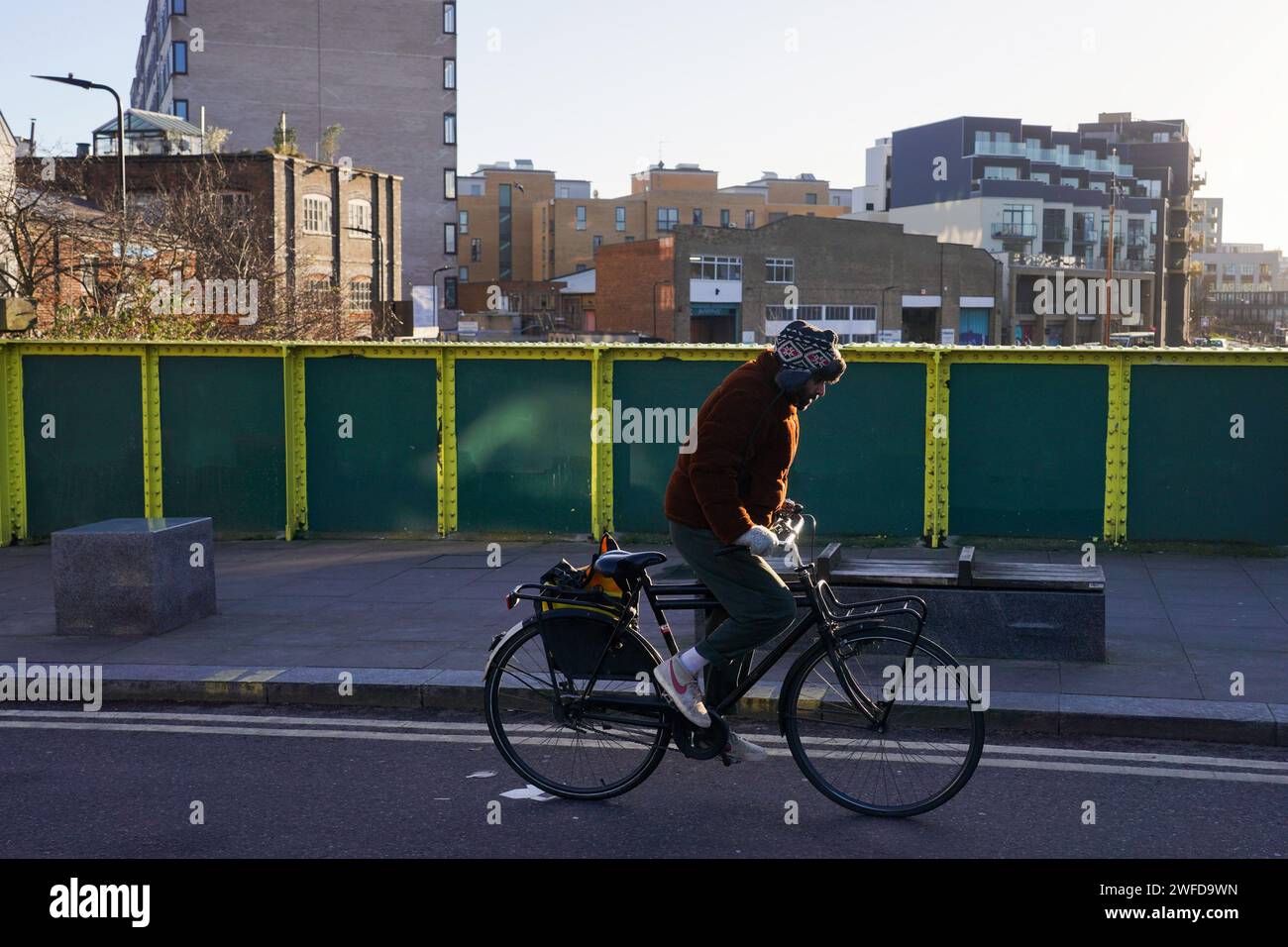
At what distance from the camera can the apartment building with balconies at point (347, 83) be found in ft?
250

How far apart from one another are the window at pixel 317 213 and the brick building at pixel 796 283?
33.0 meters

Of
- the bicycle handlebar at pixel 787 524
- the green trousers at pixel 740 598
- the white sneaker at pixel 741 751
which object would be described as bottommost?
the white sneaker at pixel 741 751

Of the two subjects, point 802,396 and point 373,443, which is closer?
point 802,396

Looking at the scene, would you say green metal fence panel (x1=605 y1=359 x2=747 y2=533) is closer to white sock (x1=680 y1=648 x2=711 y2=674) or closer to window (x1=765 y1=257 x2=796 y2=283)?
white sock (x1=680 y1=648 x2=711 y2=674)

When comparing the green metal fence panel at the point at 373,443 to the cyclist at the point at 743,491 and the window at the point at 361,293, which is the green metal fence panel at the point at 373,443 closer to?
the cyclist at the point at 743,491

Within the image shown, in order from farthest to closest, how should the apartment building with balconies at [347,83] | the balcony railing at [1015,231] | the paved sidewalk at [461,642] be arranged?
the balcony railing at [1015,231]
the apartment building with balconies at [347,83]
the paved sidewalk at [461,642]

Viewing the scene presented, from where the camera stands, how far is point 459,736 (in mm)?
7020

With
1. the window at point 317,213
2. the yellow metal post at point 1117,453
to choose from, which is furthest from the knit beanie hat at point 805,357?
the window at point 317,213

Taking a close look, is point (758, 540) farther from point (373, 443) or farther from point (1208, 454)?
point (373, 443)

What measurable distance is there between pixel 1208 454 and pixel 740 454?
26.2ft

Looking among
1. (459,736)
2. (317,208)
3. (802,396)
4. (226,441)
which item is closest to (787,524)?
(802,396)

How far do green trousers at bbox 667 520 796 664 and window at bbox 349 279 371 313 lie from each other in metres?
53.2

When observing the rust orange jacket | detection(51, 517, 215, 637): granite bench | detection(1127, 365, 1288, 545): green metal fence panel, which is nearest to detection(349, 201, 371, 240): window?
detection(1127, 365, 1288, 545): green metal fence panel
